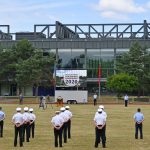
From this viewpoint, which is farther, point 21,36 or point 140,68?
point 21,36

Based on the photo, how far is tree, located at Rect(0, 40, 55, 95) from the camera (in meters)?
99.1

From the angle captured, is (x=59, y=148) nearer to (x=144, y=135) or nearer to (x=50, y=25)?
(x=144, y=135)

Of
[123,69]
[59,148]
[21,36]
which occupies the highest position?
[21,36]

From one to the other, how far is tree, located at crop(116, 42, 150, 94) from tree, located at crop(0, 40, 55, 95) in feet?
49.4

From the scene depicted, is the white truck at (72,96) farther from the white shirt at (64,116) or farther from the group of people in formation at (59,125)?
the white shirt at (64,116)

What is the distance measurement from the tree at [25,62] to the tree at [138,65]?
593 inches

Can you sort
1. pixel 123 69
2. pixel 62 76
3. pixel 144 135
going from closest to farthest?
pixel 144 135 < pixel 62 76 < pixel 123 69

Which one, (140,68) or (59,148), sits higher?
(140,68)

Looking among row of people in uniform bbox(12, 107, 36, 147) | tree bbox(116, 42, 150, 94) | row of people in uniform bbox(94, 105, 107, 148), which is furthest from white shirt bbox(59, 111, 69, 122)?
tree bbox(116, 42, 150, 94)

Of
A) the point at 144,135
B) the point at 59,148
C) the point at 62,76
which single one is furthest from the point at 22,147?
the point at 62,76

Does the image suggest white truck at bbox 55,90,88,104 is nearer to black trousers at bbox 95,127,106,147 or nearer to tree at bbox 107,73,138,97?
tree at bbox 107,73,138,97

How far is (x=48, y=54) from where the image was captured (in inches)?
4523

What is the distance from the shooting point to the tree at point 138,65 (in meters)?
99.5

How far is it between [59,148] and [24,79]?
75539 millimetres
